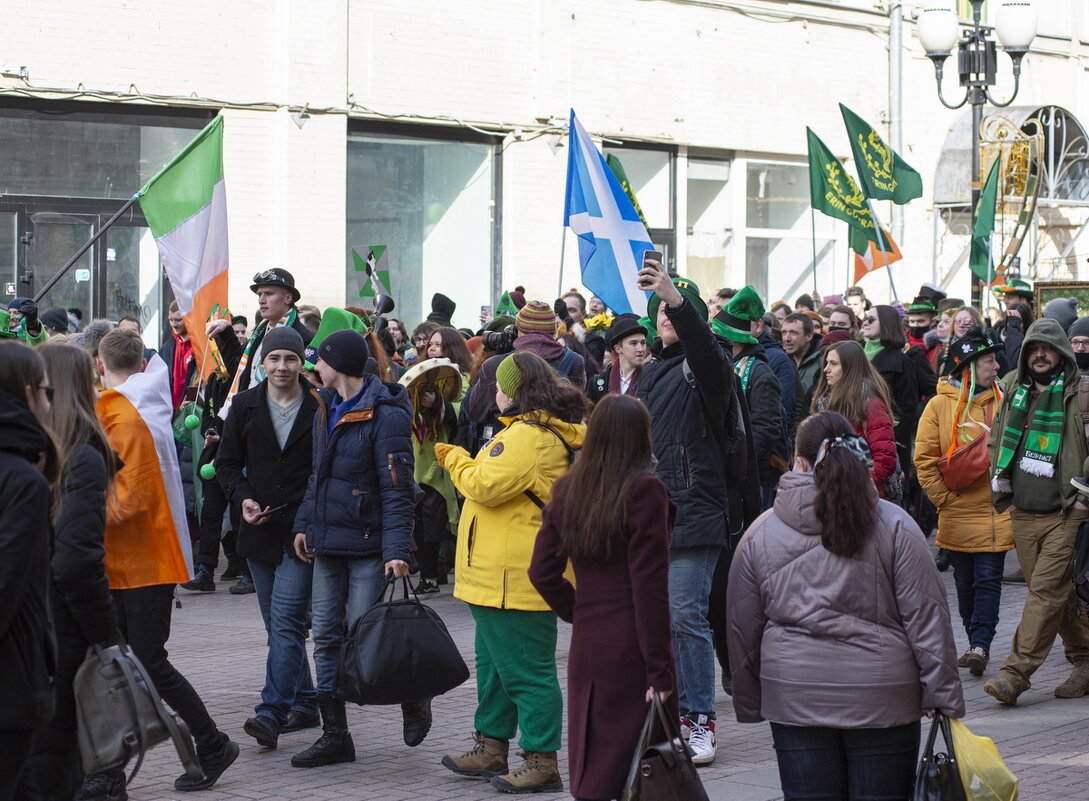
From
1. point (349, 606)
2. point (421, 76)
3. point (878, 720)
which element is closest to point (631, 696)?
point (878, 720)

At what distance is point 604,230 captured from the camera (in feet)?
37.7

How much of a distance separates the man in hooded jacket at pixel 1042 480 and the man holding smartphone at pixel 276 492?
3564 millimetres

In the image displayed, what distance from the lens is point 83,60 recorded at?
18.0 metres

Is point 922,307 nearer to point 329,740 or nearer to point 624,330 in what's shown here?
point 624,330

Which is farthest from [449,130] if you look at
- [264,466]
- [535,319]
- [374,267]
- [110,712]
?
[110,712]

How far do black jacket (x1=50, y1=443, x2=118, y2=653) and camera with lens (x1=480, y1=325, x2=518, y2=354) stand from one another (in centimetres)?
536

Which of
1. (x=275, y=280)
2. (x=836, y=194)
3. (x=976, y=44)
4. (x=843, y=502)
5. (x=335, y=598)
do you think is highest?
(x=976, y=44)

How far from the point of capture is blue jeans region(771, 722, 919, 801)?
485 centimetres

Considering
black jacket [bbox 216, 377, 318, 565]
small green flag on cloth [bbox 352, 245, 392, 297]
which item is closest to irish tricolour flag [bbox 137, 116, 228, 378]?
black jacket [bbox 216, 377, 318, 565]

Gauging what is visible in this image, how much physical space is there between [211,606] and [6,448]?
763 centimetres

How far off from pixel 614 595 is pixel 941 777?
128 centimetres

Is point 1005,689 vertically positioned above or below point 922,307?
below

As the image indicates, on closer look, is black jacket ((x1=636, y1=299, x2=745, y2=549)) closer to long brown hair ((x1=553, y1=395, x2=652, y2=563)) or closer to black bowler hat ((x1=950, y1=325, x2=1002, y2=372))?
long brown hair ((x1=553, y1=395, x2=652, y2=563))

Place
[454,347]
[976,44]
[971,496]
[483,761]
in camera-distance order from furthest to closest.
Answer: [976,44] < [454,347] < [971,496] < [483,761]
